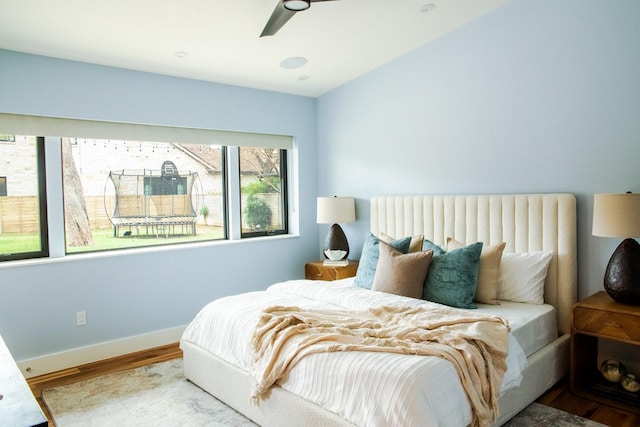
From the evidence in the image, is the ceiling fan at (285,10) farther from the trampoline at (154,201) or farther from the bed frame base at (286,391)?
the trampoline at (154,201)

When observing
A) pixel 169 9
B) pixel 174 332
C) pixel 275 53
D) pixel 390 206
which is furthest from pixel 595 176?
pixel 174 332

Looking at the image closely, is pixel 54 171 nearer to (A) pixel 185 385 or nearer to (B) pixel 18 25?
(B) pixel 18 25

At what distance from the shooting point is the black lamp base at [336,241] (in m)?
4.63

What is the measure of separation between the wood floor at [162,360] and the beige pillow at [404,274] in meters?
1.05

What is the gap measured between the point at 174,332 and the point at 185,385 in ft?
3.61

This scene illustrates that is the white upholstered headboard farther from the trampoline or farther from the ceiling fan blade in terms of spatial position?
the trampoline

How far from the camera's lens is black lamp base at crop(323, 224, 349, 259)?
182 inches

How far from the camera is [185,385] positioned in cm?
313

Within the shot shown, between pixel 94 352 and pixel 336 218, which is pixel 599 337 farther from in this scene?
pixel 94 352

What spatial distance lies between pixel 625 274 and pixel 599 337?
17.6 inches

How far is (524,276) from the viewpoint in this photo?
3156mm

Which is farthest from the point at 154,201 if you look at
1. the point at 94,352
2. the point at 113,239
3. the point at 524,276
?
the point at 524,276

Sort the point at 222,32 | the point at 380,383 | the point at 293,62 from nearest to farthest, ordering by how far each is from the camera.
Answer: the point at 380,383, the point at 222,32, the point at 293,62

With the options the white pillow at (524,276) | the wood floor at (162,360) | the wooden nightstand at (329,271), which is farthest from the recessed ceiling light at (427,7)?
the wood floor at (162,360)
